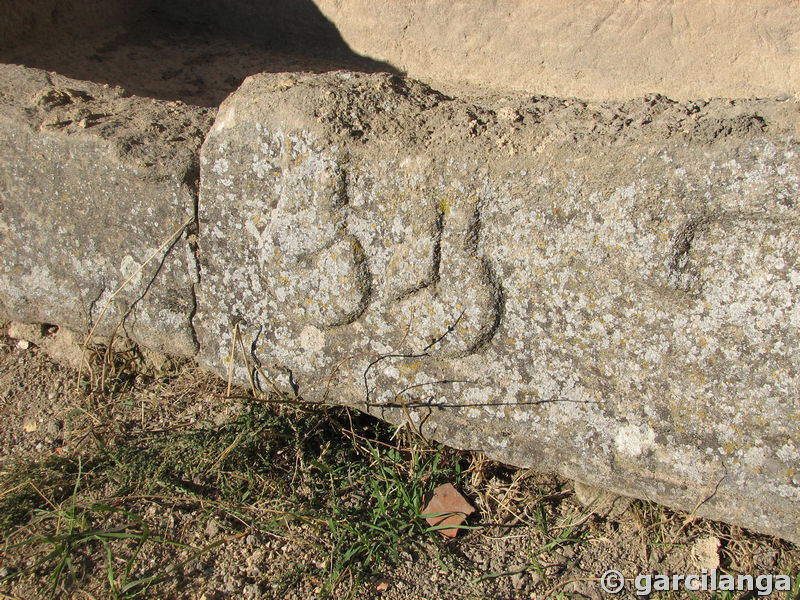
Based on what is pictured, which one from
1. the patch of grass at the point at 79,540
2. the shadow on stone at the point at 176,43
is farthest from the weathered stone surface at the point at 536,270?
the shadow on stone at the point at 176,43

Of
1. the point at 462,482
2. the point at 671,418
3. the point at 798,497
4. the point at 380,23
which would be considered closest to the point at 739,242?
the point at 671,418

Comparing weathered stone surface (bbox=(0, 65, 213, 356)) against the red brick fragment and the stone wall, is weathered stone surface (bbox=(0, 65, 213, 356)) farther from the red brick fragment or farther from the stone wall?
the red brick fragment

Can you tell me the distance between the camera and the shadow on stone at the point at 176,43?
10.4ft

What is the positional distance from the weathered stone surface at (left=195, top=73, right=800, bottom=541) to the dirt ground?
19 cm

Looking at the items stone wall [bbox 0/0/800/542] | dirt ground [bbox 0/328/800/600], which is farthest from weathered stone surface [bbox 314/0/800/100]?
dirt ground [bbox 0/328/800/600]

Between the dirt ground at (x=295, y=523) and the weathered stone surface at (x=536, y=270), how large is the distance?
191mm

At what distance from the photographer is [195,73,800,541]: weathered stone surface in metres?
1.47

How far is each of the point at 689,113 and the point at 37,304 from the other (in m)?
1.86

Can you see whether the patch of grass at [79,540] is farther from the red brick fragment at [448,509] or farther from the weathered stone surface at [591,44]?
the weathered stone surface at [591,44]

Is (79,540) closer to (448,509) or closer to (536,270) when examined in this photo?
(448,509)

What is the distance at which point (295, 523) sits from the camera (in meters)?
1.86

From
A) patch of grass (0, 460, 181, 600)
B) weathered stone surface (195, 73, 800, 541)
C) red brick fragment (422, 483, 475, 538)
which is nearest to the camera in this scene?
weathered stone surface (195, 73, 800, 541)

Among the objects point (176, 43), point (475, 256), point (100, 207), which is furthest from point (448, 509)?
point (176, 43)

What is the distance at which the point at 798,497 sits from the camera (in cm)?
152
